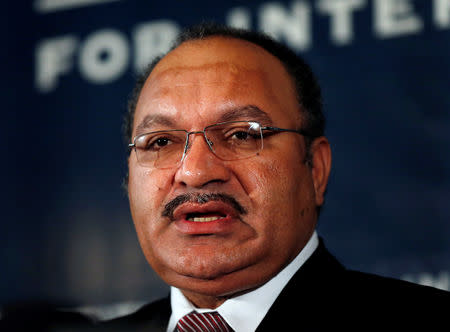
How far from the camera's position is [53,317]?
1566 mm

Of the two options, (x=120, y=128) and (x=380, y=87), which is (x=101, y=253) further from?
(x=380, y=87)

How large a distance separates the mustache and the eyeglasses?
0.36ft

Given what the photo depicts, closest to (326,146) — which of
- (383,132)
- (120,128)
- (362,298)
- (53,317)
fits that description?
(362,298)

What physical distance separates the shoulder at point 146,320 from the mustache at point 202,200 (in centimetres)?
41

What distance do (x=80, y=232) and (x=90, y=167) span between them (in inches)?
13.1

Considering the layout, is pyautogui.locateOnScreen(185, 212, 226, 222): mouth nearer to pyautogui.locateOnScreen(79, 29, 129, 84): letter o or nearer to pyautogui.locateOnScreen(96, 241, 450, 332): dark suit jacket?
pyautogui.locateOnScreen(96, 241, 450, 332): dark suit jacket

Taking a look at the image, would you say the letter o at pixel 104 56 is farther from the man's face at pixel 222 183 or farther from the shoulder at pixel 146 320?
the shoulder at pixel 146 320

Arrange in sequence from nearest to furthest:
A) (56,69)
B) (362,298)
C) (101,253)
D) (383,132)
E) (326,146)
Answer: (362,298), (326,146), (383,132), (101,253), (56,69)

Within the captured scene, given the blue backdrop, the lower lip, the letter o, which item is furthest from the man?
the letter o

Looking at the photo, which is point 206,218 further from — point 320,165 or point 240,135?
point 320,165

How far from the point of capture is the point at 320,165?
1815 millimetres

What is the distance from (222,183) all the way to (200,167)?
0.07 meters

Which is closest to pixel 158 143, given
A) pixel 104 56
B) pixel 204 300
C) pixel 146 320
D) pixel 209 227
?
pixel 209 227

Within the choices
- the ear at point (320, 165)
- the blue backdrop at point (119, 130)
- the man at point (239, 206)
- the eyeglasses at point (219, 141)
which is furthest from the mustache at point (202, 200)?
the blue backdrop at point (119, 130)
